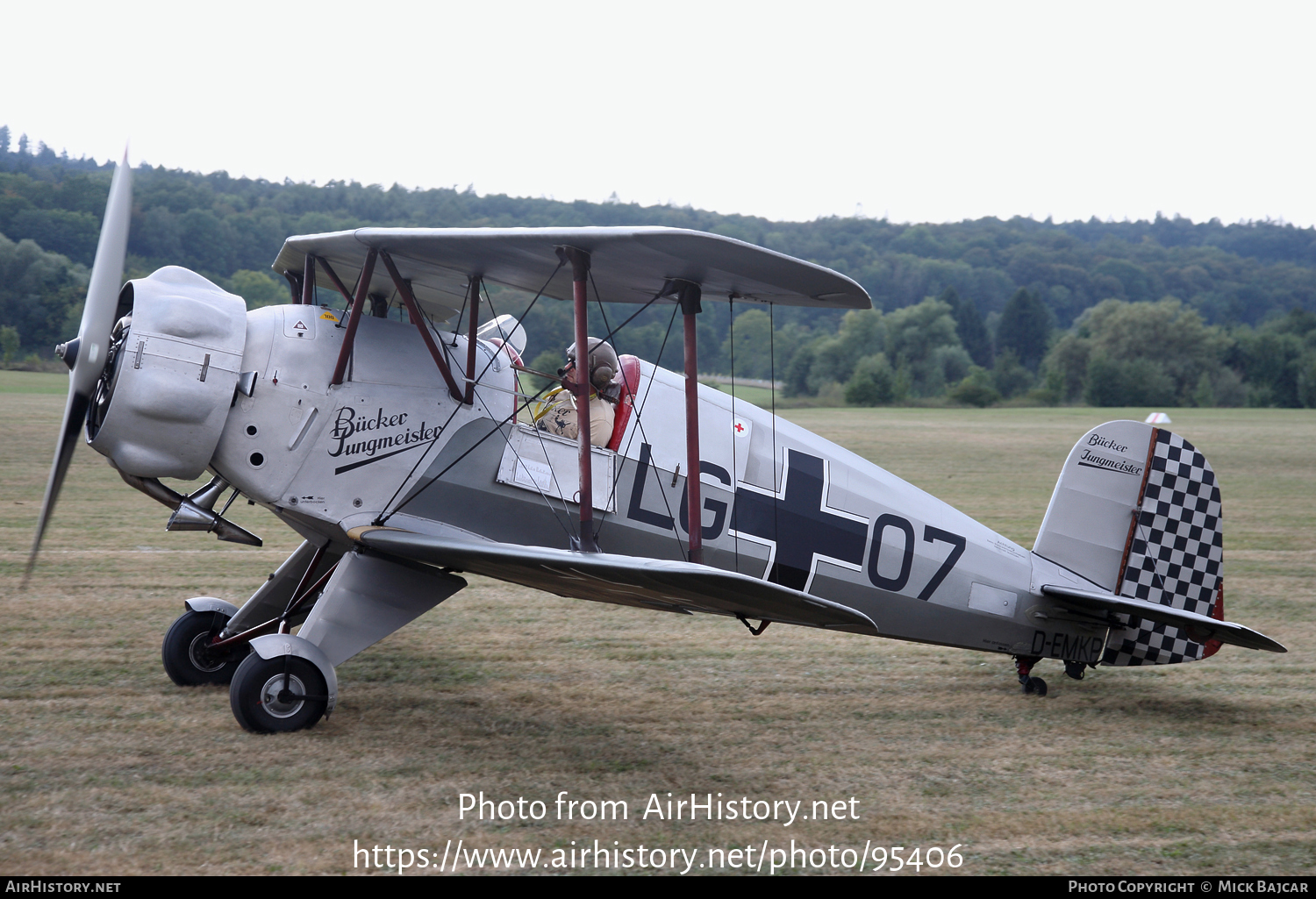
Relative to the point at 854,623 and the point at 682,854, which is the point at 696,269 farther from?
the point at 682,854

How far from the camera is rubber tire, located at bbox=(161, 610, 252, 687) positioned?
5.53 metres

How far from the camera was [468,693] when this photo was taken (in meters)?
5.68

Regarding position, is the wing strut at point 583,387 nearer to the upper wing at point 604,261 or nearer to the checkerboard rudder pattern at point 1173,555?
the upper wing at point 604,261

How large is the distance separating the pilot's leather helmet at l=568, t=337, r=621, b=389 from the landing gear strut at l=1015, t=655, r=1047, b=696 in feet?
9.94

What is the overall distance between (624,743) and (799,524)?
1524 millimetres

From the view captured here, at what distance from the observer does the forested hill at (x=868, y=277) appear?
3553 cm

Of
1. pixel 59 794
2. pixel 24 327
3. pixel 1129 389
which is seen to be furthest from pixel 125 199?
pixel 1129 389

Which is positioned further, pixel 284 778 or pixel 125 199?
pixel 125 199

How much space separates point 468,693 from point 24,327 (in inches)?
1430

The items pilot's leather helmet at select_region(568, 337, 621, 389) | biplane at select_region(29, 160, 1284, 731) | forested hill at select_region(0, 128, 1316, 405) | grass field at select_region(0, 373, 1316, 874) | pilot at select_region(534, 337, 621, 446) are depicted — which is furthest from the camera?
forested hill at select_region(0, 128, 1316, 405)

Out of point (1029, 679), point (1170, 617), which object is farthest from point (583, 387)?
point (1029, 679)

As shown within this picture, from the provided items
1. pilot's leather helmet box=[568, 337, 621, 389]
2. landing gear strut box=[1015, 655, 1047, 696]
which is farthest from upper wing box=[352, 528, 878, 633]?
A: landing gear strut box=[1015, 655, 1047, 696]

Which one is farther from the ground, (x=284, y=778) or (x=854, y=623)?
(x=854, y=623)

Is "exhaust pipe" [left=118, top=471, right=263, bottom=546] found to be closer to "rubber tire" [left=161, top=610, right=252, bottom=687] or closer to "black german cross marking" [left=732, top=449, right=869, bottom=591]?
"rubber tire" [left=161, top=610, right=252, bottom=687]
